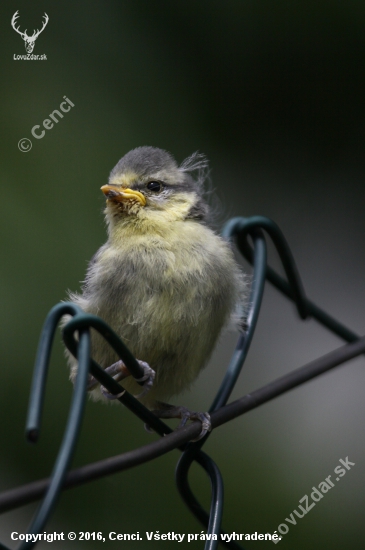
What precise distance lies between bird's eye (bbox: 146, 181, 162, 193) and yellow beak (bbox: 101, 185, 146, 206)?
0.39ft

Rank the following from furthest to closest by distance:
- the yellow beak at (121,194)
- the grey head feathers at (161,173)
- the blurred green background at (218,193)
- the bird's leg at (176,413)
Result: the blurred green background at (218,193)
the grey head feathers at (161,173)
the yellow beak at (121,194)
the bird's leg at (176,413)

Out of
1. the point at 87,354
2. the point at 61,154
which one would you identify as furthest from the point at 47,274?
the point at 87,354

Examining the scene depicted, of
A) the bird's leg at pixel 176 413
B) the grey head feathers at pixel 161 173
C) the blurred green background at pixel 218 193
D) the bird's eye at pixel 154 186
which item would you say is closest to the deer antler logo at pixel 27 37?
the blurred green background at pixel 218 193

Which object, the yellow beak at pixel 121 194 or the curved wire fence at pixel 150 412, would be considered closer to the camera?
the curved wire fence at pixel 150 412

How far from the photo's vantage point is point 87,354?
52.9 inches

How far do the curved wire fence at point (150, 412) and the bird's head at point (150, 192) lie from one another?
1.38 ft

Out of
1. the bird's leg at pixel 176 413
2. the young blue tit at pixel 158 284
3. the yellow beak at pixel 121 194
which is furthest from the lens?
the yellow beak at pixel 121 194

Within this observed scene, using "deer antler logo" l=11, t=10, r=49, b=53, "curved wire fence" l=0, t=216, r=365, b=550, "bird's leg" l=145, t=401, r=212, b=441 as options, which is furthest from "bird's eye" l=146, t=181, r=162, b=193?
"deer antler logo" l=11, t=10, r=49, b=53

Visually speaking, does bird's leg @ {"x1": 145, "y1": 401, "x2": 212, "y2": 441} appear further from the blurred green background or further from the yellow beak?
the yellow beak

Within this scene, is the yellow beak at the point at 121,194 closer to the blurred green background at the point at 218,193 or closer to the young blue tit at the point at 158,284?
the young blue tit at the point at 158,284

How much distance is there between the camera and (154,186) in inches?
112

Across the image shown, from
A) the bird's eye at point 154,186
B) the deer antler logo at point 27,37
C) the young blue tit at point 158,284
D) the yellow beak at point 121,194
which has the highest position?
the deer antler logo at point 27,37

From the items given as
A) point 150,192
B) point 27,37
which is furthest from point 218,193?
point 150,192

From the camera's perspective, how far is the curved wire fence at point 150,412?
1.20m
